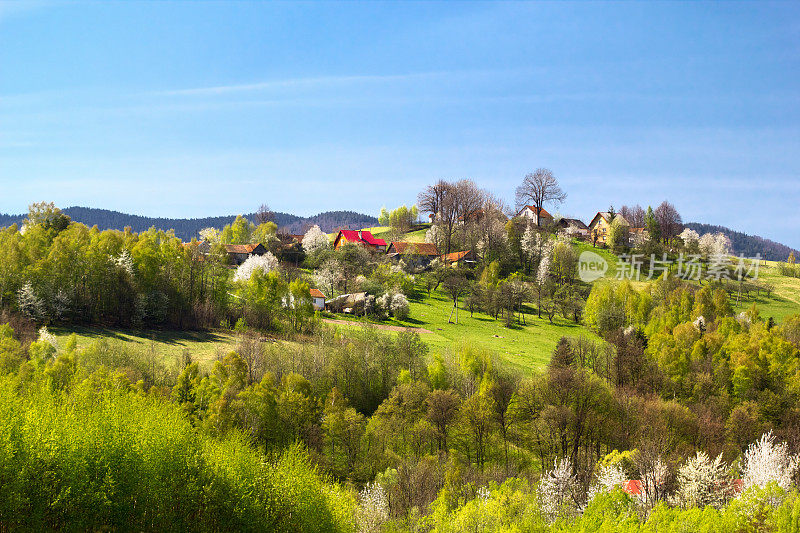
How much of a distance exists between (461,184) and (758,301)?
7178 cm

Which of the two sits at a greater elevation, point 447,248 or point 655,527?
point 447,248

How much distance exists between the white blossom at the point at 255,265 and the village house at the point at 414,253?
25.0 meters

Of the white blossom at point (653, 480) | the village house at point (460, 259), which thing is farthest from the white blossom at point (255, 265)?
the white blossom at point (653, 480)

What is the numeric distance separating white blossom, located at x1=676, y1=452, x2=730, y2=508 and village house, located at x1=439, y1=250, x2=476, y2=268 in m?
76.5

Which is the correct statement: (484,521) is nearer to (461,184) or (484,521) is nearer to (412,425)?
(412,425)

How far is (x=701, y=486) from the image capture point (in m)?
39.0

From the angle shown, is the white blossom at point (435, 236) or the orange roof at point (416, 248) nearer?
the orange roof at point (416, 248)

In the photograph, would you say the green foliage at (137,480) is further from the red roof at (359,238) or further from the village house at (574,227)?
the village house at (574,227)

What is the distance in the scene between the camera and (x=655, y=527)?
Result: 2898 centimetres

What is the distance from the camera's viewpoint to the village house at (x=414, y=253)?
11839 cm

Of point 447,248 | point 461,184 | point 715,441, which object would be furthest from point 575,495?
point 461,184

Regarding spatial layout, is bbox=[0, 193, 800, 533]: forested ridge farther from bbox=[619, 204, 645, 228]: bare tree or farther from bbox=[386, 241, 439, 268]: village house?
bbox=[619, 204, 645, 228]: bare tree

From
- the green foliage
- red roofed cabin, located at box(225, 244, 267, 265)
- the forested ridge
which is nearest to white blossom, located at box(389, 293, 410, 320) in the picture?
A: the forested ridge

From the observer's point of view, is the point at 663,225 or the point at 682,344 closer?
the point at 682,344
